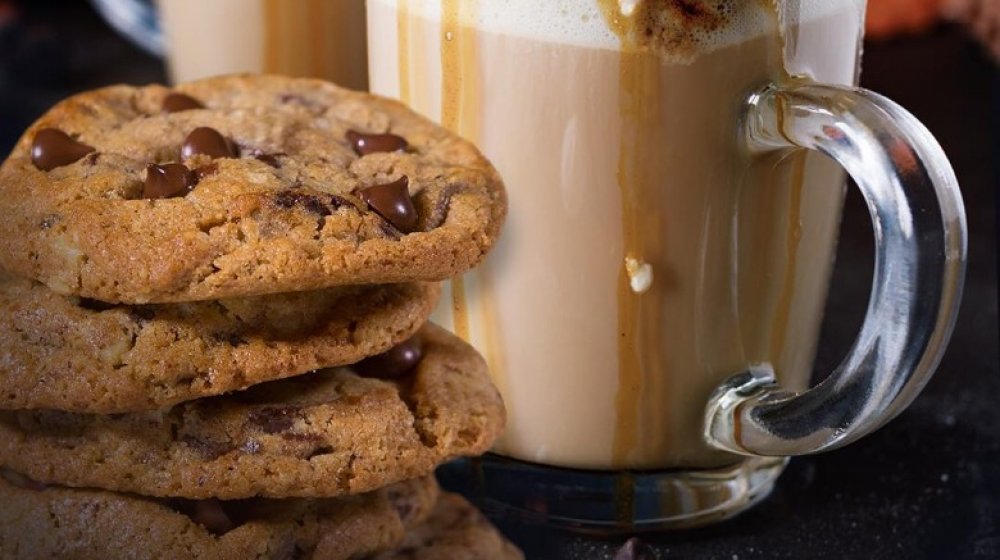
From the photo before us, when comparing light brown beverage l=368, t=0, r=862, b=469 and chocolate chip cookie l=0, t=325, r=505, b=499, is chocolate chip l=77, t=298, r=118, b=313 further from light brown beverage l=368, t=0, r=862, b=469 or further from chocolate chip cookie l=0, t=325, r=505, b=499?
light brown beverage l=368, t=0, r=862, b=469

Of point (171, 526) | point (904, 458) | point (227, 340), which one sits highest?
point (227, 340)

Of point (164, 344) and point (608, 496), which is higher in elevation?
point (164, 344)

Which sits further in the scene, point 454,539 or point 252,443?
point 454,539

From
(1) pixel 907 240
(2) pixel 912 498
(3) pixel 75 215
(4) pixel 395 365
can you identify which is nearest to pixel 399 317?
(4) pixel 395 365

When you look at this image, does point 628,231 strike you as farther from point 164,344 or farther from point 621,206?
point 164,344

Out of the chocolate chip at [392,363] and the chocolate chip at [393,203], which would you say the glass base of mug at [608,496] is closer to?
the chocolate chip at [392,363]

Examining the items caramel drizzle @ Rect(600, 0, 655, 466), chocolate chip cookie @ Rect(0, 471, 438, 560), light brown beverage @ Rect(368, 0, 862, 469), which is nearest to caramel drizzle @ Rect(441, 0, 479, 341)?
light brown beverage @ Rect(368, 0, 862, 469)

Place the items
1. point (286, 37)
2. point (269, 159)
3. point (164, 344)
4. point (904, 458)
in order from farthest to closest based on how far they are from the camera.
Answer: point (286, 37), point (904, 458), point (269, 159), point (164, 344)

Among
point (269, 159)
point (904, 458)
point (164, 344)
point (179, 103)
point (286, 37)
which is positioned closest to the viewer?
point (164, 344)

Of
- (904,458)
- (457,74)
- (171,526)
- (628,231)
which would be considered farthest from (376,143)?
(904,458)
